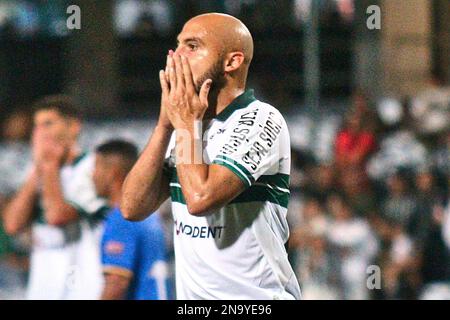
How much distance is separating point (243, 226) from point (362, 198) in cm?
570

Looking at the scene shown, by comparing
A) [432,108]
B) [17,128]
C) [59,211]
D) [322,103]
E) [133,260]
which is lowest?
[133,260]

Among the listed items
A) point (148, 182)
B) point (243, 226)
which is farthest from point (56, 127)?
point (243, 226)

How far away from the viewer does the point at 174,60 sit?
4445 mm

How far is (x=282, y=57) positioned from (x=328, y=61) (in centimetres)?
47

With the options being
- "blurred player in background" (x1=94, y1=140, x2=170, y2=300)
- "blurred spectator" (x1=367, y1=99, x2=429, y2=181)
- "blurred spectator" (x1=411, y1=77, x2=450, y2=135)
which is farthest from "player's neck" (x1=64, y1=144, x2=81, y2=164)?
"blurred spectator" (x1=411, y1=77, x2=450, y2=135)

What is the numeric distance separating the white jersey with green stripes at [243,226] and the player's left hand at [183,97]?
0.17m

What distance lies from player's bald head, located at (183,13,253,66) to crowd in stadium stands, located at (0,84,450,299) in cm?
474

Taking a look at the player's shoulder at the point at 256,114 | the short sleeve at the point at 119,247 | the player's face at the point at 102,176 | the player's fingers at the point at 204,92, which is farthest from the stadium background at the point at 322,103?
the player's fingers at the point at 204,92

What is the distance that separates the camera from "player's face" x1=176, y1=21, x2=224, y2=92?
4.50 metres

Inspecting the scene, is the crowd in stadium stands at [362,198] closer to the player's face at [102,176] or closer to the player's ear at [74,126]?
the player's ear at [74,126]

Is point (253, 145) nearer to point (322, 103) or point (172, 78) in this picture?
point (172, 78)

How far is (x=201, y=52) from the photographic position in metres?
4.52

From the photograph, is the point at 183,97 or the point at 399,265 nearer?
the point at 183,97

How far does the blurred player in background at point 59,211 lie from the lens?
708 centimetres
